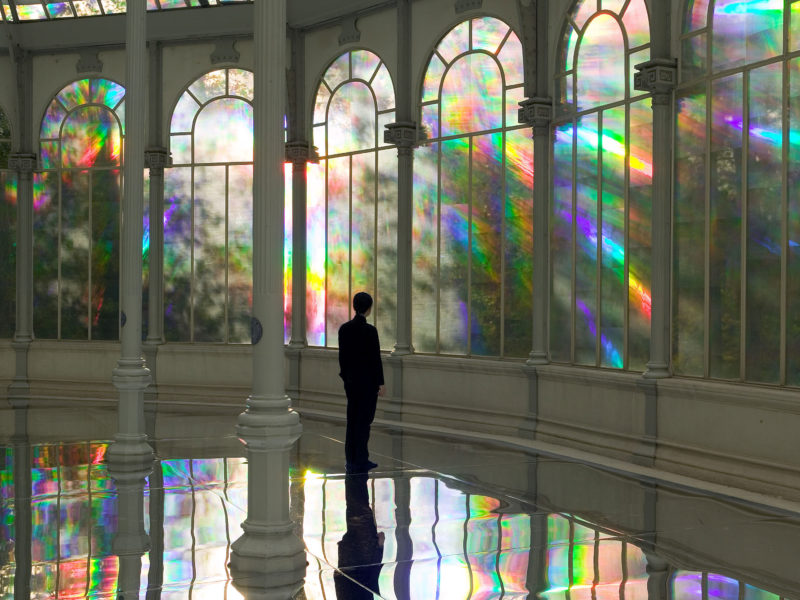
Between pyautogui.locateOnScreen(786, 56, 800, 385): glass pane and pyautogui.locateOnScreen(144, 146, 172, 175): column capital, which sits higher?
pyautogui.locateOnScreen(144, 146, 172, 175): column capital

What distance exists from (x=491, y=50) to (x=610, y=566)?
9160 mm

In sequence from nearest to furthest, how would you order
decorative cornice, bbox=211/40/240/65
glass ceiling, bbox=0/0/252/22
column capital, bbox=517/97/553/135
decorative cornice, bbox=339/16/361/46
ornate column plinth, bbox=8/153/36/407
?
column capital, bbox=517/97/553/135 → decorative cornice, bbox=339/16/361/46 → decorative cornice, bbox=211/40/240/65 → glass ceiling, bbox=0/0/252/22 → ornate column plinth, bbox=8/153/36/407

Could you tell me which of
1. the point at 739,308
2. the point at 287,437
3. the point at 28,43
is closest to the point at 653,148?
the point at 739,308

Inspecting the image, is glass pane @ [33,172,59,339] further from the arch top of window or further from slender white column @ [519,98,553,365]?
slender white column @ [519,98,553,365]

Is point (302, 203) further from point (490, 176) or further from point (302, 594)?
point (302, 594)

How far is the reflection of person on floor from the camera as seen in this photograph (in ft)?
A: 20.7

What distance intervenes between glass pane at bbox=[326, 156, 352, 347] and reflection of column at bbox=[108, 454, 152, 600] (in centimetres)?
650

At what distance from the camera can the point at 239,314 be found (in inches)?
719

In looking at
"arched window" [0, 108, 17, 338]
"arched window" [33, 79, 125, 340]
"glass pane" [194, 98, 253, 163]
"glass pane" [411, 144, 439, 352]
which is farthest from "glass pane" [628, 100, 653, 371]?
"arched window" [0, 108, 17, 338]

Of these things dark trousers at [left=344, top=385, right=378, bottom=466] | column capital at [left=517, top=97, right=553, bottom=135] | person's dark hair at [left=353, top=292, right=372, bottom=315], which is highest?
column capital at [left=517, top=97, right=553, bottom=135]

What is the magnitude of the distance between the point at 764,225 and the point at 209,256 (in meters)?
10.8

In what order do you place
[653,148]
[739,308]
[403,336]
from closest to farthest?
[739,308] → [653,148] → [403,336]

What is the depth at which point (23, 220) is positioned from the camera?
62.8 ft

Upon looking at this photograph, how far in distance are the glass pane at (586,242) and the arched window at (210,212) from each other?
23.4 ft
